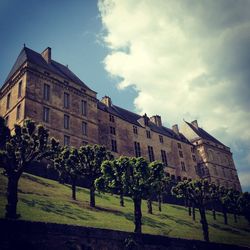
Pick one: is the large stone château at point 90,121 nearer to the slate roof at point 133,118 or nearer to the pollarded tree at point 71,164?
the slate roof at point 133,118

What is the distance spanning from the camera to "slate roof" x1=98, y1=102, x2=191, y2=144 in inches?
2473

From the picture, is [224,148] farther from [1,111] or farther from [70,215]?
[70,215]

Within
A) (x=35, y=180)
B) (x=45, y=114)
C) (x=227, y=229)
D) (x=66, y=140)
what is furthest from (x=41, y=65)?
(x=227, y=229)

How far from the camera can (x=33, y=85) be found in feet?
155

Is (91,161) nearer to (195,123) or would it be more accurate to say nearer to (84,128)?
(84,128)

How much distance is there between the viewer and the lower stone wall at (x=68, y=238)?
1880 cm

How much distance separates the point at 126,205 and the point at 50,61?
99.3 feet

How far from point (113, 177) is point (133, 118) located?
130ft

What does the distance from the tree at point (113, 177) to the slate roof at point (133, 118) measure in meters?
29.9

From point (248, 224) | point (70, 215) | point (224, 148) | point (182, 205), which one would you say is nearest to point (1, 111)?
point (70, 215)

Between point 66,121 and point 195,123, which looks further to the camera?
point 195,123

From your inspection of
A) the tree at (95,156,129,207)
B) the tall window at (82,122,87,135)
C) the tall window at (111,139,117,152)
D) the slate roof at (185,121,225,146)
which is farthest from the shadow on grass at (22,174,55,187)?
the slate roof at (185,121,225,146)

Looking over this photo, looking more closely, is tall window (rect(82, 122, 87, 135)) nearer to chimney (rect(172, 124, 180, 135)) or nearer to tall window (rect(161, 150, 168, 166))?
tall window (rect(161, 150, 168, 166))

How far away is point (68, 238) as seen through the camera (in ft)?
68.6
